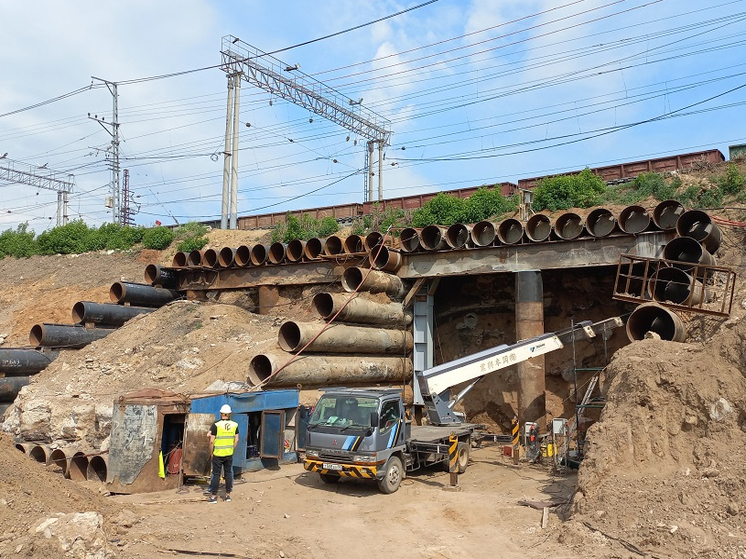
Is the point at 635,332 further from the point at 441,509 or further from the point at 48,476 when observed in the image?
the point at 48,476

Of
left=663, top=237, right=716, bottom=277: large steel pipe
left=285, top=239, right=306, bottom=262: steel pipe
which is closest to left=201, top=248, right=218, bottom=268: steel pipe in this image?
left=285, top=239, right=306, bottom=262: steel pipe

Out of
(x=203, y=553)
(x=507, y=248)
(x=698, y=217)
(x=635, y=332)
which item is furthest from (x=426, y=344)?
(x=203, y=553)

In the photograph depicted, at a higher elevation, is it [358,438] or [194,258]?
[194,258]

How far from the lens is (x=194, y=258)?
2427cm

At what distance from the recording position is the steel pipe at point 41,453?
47.0 ft

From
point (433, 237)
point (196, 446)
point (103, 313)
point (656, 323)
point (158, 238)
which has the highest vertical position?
point (158, 238)

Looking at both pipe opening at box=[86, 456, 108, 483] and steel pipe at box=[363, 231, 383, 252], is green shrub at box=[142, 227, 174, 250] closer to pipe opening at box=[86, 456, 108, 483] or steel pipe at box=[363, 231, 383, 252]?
steel pipe at box=[363, 231, 383, 252]

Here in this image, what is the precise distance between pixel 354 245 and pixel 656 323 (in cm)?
1011

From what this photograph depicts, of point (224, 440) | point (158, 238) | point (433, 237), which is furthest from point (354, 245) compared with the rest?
point (158, 238)

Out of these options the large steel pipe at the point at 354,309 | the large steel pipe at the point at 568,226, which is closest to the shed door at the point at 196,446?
the large steel pipe at the point at 354,309

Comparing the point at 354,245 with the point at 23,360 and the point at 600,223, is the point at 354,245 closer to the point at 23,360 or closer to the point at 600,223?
the point at 600,223

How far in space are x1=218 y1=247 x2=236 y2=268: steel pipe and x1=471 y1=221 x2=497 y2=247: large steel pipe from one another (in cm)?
902

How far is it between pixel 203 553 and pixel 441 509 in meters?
4.41

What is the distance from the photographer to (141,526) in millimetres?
9109
